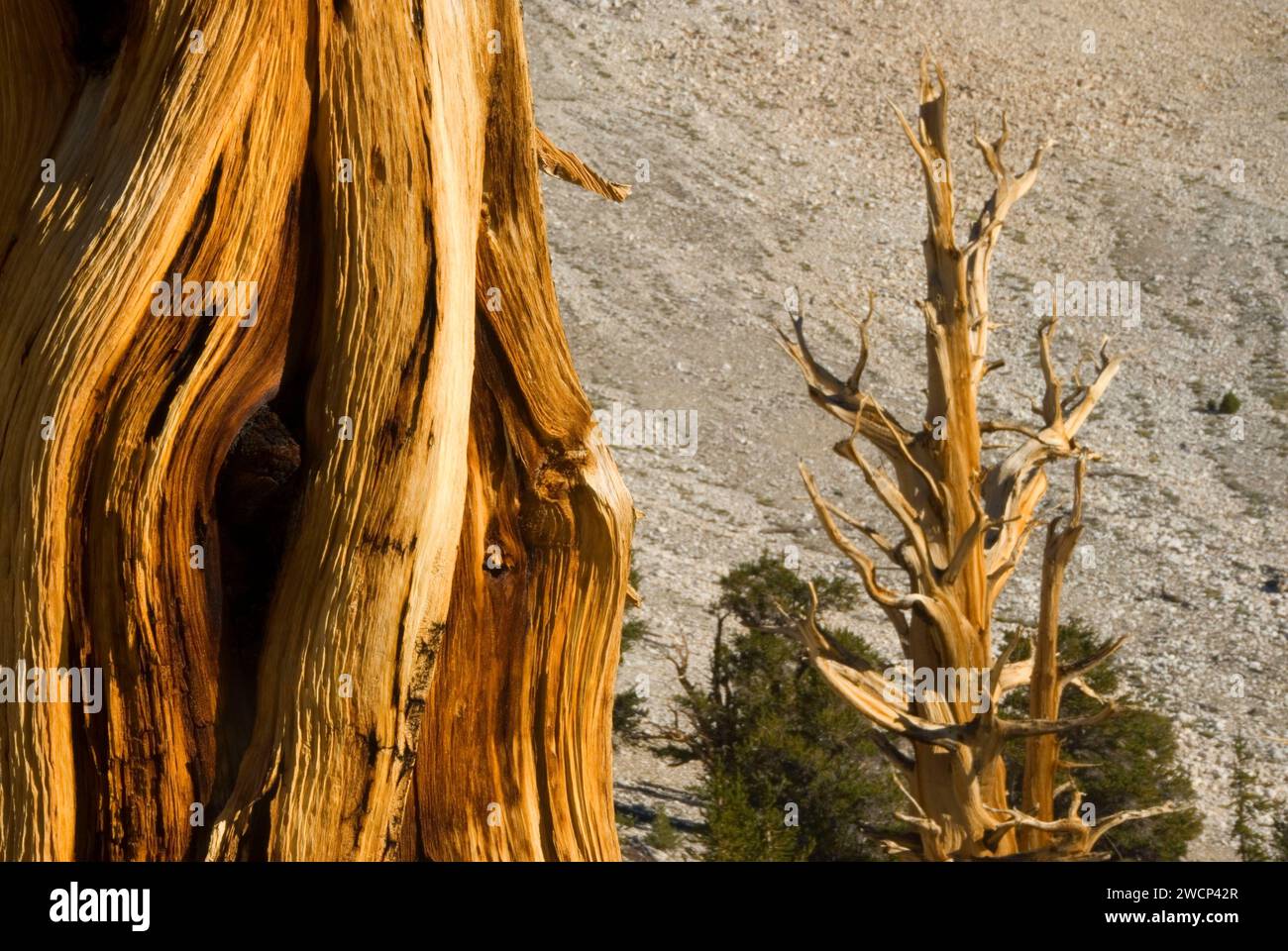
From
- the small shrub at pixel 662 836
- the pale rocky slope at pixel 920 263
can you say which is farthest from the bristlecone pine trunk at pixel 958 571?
the pale rocky slope at pixel 920 263

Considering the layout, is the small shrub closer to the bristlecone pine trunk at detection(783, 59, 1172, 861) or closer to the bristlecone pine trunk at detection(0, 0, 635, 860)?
the bristlecone pine trunk at detection(783, 59, 1172, 861)

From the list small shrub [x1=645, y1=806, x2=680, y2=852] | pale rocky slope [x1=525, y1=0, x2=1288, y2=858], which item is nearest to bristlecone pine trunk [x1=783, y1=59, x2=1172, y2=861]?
small shrub [x1=645, y1=806, x2=680, y2=852]

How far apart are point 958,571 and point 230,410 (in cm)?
448

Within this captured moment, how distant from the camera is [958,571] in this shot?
6.23 metres

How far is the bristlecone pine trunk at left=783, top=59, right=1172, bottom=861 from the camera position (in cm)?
595

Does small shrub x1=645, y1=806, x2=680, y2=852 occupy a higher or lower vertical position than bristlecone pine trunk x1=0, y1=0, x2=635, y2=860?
lower

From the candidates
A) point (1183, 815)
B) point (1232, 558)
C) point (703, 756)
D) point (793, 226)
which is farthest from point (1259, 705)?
point (793, 226)

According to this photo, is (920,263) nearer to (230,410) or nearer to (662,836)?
(662,836)

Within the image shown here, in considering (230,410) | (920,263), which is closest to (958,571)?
(230,410)

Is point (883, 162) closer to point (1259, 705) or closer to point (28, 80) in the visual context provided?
point (1259, 705)

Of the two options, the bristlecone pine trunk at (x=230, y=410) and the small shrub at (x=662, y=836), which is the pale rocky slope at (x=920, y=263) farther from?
the bristlecone pine trunk at (x=230, y=410)

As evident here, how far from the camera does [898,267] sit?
2753 centimetres

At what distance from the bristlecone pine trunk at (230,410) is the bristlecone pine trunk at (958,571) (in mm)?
3691

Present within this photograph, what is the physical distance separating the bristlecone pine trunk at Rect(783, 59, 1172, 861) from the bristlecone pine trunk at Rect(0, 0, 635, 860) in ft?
12.1
